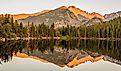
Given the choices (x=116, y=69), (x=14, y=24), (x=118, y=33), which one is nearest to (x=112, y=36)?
(x=118, y=33)

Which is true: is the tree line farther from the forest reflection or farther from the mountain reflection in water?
the mountain reflection in water

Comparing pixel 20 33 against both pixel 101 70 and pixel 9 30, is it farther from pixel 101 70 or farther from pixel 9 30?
pixel 101 70

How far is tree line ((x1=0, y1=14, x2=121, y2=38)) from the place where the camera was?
4439 inches

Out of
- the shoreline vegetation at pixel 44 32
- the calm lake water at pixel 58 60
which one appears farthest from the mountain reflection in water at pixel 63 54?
the shoreline vegetation at pixel 44 32

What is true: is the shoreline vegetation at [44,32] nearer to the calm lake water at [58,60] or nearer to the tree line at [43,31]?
the tree line at [43,31]

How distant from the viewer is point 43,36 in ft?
488

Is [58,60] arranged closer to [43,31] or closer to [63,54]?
[63,54]

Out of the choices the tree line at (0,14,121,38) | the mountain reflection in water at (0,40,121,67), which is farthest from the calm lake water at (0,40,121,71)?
the tree line at (0,14,121,38)

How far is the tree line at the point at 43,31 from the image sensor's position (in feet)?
370

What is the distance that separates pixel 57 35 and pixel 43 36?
9.91m

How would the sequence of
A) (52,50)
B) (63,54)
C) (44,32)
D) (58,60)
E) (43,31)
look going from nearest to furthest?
(58,60)
(63,54)
(52,50)
(44,32)
(43,31)

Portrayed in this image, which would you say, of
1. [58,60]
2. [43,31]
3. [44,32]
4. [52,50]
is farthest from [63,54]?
[43,31]

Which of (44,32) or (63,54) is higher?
(44,32)

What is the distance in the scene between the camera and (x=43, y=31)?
14925cm
